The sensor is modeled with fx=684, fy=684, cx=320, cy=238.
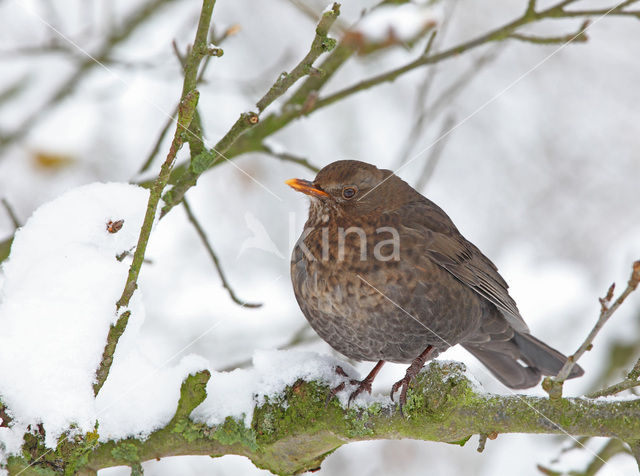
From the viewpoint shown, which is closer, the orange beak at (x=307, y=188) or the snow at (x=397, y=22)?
the orange beak at (x=307, y=188)

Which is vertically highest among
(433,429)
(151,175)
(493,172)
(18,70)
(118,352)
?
(18,70)

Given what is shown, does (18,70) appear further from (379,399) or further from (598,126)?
(598,126)

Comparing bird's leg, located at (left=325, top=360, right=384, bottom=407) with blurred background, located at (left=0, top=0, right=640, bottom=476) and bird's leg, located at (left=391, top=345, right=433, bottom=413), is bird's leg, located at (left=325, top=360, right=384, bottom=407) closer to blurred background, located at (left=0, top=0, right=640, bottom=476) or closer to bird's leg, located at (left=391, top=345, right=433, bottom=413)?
bird's leg, located at (left=391, top=345, right=433, bottom=413)

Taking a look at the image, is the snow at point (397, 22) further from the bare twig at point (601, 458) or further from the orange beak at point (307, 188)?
the bare twig at point (601, 458)

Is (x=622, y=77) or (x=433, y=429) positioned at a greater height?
(x=622, y=77)

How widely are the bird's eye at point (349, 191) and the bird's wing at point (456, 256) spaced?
27 cm

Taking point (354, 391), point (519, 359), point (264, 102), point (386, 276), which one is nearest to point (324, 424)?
point (354, 391)

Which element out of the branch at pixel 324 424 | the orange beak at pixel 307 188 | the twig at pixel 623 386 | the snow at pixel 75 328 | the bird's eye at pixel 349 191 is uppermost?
the orange beak at pixel 307 188

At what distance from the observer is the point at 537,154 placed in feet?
26.7

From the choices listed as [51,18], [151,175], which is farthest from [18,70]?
[151,175]

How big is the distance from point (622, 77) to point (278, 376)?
719cm

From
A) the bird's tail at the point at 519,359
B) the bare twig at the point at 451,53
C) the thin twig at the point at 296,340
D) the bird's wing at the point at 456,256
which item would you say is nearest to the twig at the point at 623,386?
the bird's wing at the point at 456,256

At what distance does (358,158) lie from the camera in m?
7.01

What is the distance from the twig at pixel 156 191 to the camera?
1964 millimetres
